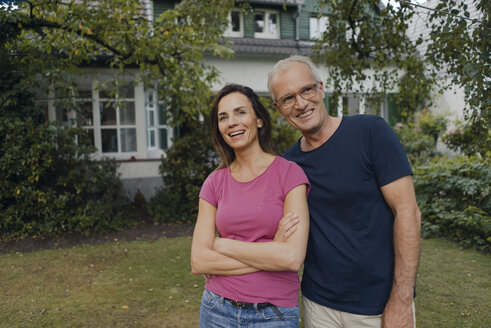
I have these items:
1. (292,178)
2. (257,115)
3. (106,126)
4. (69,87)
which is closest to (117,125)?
(106,126)

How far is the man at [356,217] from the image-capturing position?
6.07 ft

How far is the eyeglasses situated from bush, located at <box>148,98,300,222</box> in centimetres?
604

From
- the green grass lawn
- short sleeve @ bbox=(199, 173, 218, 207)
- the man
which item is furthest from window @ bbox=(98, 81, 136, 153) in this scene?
the man

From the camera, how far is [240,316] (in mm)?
1885

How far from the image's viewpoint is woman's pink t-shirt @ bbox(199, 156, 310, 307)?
1.90 m

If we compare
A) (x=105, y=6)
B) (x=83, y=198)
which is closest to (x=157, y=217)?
(x=83, y=198)

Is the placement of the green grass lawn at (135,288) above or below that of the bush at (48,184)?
below

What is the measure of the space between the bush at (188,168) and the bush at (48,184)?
1009 mm

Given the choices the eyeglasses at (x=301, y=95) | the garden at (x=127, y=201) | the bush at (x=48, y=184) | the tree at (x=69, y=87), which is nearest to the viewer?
the eyeglasses at (x=301, y=95)

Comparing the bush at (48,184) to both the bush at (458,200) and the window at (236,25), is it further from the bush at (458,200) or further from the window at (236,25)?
the window at (236,25)

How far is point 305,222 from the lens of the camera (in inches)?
75.4

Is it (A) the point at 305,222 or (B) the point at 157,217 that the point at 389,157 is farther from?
(B) the point at 157,217

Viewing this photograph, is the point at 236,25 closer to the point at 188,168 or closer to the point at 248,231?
the point at 188,168

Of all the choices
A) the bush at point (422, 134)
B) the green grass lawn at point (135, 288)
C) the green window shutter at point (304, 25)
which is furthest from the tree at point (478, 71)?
the green window shutter at point (304, 25)
